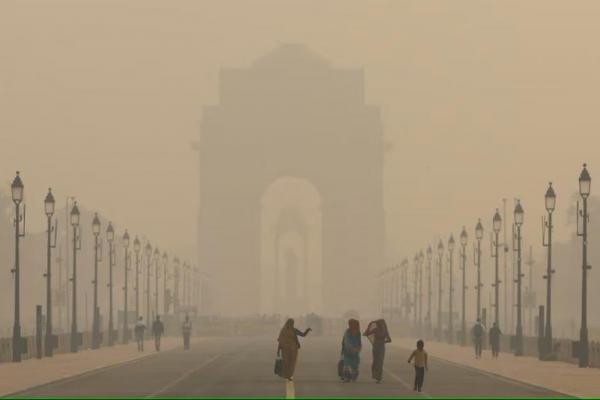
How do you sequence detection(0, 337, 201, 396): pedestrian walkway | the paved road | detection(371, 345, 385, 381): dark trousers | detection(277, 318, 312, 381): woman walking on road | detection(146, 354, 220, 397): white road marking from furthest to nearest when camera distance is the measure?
detection(371, 345, 385, 381): dark trousers < detection(277, 318, 312, 381): woman walking on road < detection(0, 337, 201, 396): pedestrian walkway < detection(146, 354, 220, 397): white road marking < the paved road

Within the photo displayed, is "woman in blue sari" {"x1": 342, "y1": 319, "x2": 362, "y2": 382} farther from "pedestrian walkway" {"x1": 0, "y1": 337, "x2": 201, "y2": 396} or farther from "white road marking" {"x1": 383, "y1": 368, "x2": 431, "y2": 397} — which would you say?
"pedestrian walkway" {"x1": 0, "y1": 337, "x2": 201, "y2": 396}

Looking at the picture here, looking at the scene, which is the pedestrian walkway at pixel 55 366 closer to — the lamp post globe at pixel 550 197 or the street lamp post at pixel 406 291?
the lamp post globe at pixel 550 197

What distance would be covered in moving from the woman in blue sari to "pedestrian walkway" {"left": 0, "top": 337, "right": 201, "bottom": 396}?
24.0 feet

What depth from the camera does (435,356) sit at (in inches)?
3132

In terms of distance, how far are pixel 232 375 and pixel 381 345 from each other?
6.63m

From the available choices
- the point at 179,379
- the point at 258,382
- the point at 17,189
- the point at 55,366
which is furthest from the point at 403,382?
the point at 17,189

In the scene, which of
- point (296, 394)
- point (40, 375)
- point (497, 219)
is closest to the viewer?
point (296, 394)

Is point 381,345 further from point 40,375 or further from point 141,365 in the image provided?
point 141,365

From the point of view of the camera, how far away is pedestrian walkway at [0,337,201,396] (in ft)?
159

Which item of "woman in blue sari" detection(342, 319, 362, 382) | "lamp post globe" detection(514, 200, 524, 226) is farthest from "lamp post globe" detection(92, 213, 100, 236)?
"woman in blue sari" detection(342, 319, 362, 382)

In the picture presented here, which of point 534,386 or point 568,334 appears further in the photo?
point 568,334

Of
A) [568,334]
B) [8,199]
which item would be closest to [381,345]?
[568,334]

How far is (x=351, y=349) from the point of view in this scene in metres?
49.9

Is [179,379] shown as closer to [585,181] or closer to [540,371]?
[540,371]
